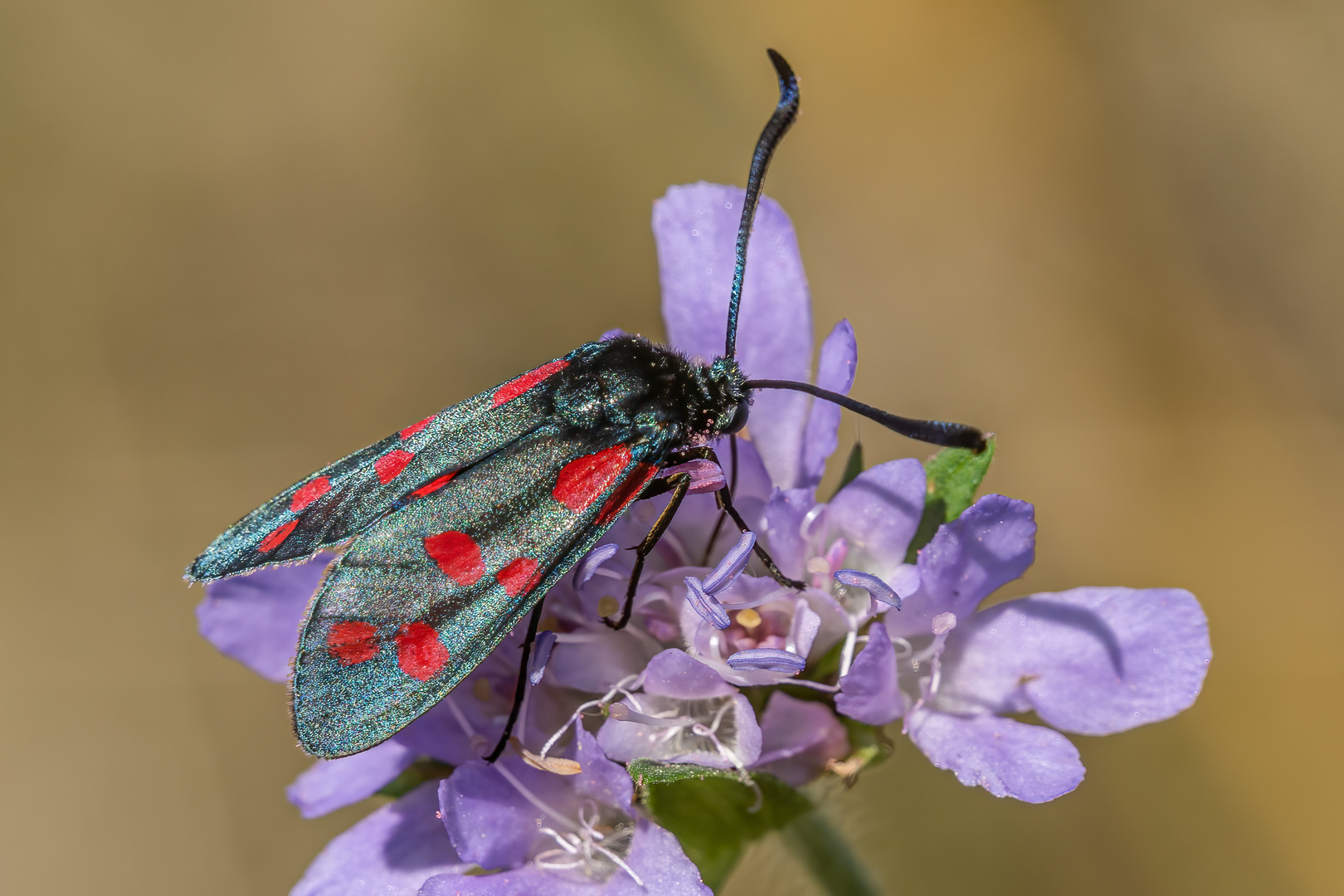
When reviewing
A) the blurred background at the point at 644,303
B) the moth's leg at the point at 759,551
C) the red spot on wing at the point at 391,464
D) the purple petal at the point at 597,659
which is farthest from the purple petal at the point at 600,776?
the blurred background at the point at 644,303

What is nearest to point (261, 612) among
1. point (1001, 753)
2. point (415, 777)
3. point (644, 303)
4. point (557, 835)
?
point (415, 777)

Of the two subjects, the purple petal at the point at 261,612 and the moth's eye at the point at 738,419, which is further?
the purple petal at the point at 261,612

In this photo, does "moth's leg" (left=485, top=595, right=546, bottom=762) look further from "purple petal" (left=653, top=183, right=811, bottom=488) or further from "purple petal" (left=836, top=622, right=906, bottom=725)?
"purple petal" (left=653, top=183, right=811, bottom=488)

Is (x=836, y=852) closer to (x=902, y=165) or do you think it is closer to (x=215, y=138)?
(x=902, y=165)

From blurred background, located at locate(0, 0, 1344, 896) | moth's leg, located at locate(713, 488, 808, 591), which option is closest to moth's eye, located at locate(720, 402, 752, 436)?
moth's leg, located at locate(713, 488, 808, 591)

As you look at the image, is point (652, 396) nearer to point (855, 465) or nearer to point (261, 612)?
point (855, 465)

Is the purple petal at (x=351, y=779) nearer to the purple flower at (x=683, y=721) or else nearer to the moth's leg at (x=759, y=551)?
the purple flower at (x=683, y=721)
